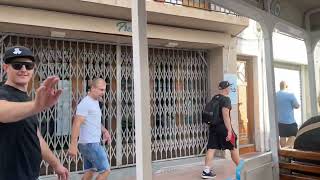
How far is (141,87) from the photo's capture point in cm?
265

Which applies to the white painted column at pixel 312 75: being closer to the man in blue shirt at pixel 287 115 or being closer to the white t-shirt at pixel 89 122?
the white t-shirt at pixel 89 122

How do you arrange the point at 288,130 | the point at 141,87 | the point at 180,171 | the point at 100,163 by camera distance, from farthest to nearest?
the point at 288,130 < the point at 180,171 < the point at 100,163 < the point at 141,87

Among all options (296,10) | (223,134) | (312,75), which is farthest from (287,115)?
(296,10)

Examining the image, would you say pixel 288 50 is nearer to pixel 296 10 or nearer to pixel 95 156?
pixel 296 10

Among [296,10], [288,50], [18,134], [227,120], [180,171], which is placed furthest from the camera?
[288,50]

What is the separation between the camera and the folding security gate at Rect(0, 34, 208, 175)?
6945mm

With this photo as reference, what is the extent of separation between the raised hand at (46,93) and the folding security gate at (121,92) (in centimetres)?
533

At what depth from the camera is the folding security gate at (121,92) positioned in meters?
6.95

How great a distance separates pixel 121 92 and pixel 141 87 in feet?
16.9

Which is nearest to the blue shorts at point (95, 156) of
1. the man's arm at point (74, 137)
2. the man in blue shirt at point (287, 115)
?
the man's arm at point (74, 137)

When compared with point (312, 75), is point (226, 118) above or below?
below

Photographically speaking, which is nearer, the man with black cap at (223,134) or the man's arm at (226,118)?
the man's arm at (226,118)

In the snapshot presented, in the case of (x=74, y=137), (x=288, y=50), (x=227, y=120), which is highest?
(x=288, y=50)

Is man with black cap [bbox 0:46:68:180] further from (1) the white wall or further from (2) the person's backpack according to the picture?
(1) the white wall
